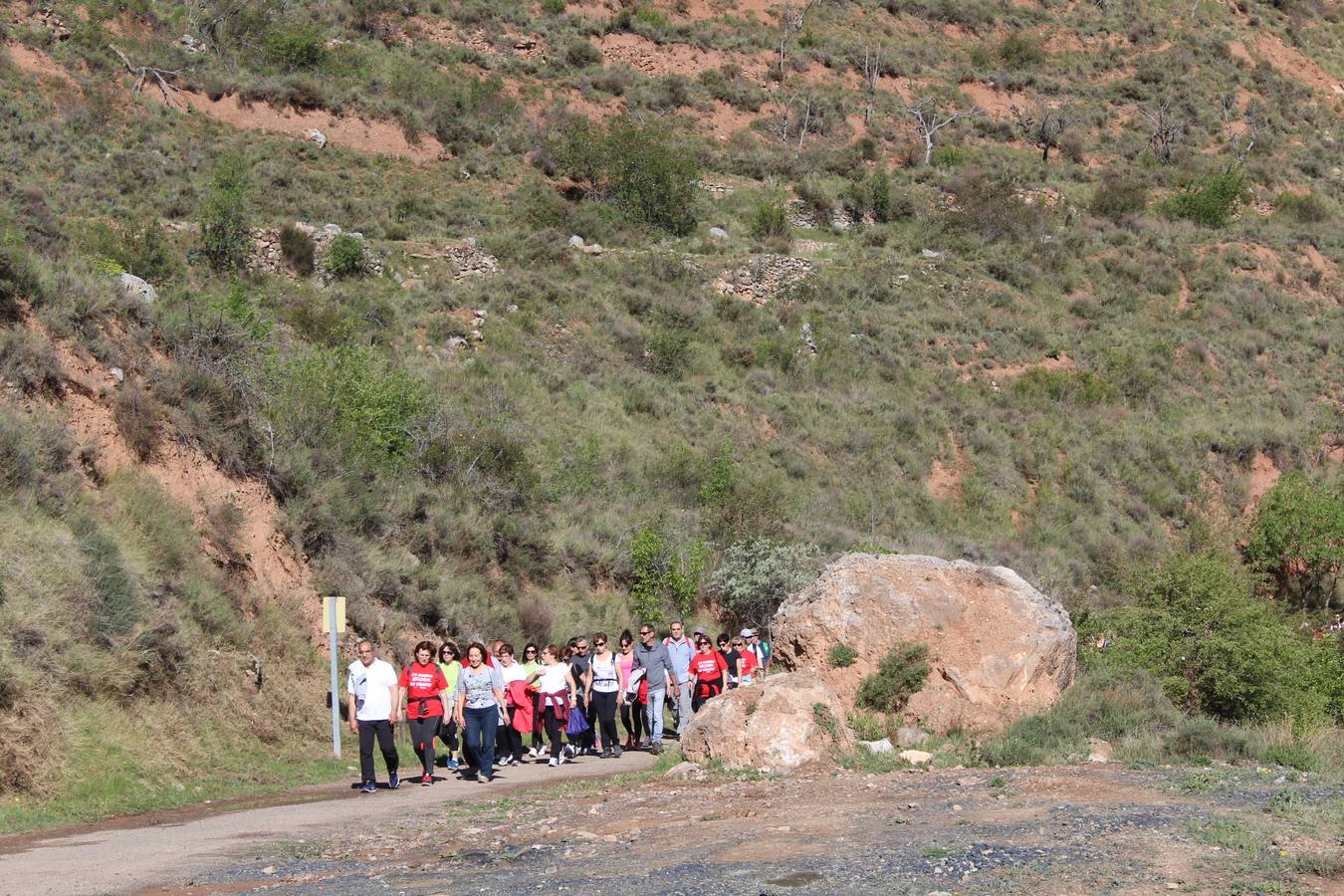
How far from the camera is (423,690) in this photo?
1312 cm

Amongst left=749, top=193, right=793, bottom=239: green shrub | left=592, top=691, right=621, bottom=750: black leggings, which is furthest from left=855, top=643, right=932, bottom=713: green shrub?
left=749, top=193, right=793, bottom=239: green shrub

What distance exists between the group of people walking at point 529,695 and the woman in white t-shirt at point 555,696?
0.04 ft

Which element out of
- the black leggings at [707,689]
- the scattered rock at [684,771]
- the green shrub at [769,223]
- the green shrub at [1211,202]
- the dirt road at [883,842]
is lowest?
the scattered rock at [684,771]

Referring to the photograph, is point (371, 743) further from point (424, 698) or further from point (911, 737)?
point (911, 737)

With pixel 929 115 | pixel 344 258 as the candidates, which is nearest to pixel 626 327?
pixel 344 258

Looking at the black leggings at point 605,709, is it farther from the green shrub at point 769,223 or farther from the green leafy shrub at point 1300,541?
the green shrub at point 769,223

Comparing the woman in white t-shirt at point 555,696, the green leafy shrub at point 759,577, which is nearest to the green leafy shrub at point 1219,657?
the green leafy shrub at point 759,577

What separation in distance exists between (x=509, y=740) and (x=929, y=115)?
56303 millimetres

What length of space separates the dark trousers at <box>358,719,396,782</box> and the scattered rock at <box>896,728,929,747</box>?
5.64 meters

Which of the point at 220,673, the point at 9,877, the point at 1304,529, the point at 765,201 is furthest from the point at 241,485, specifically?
the point at 765,201

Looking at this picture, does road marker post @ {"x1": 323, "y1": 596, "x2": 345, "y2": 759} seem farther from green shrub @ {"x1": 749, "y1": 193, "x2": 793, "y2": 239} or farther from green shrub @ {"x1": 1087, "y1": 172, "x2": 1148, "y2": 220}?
green shrub @ {"x1": 1087, "y1": 172, "x2": 1148, "y2": 220}

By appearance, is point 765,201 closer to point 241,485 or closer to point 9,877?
point 241,485

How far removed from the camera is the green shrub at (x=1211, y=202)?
191 ft

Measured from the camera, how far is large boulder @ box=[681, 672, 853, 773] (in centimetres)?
1273
